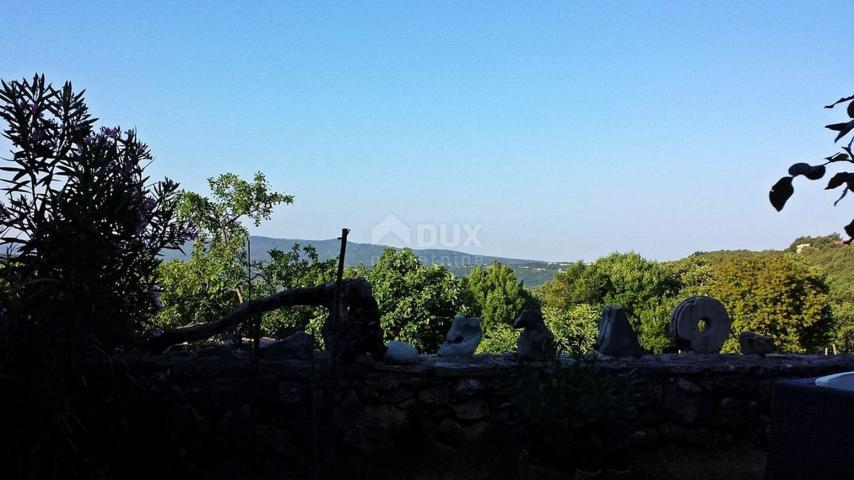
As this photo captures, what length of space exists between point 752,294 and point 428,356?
13.3 meters

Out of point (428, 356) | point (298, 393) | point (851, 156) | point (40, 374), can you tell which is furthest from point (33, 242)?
point (851, 156)

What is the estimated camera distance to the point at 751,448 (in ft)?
16.3

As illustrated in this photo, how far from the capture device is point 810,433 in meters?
3.41

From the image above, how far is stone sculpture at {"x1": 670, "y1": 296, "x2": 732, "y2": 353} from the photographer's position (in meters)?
5.70

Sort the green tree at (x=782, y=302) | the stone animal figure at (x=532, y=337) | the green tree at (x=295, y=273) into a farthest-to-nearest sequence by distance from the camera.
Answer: the green tree at (x=782, y=302)
the green tree at (x=295, y=273)
the stone animal figure at (x=532, y=337)

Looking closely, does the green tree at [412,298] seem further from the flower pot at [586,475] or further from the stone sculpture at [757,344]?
the flower pot at [586,475]

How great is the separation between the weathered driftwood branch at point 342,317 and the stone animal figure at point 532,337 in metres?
1.00

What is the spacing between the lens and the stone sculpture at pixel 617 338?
5305mm

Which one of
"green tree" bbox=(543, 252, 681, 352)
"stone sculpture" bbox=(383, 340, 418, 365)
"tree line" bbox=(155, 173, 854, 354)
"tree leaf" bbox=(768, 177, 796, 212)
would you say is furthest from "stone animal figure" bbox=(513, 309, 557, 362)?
"green tree" bbox=(543, 252, 681, 352)

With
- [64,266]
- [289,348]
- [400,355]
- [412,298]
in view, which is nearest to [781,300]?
[412,298]

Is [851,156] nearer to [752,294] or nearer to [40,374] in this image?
[40,374]

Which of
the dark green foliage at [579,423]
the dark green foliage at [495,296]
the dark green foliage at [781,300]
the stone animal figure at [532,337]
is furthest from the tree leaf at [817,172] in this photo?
the dark green foliage at [781,300]

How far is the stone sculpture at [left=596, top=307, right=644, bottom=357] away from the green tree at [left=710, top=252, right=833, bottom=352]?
12.1 meters

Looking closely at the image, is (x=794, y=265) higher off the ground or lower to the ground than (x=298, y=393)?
higher
